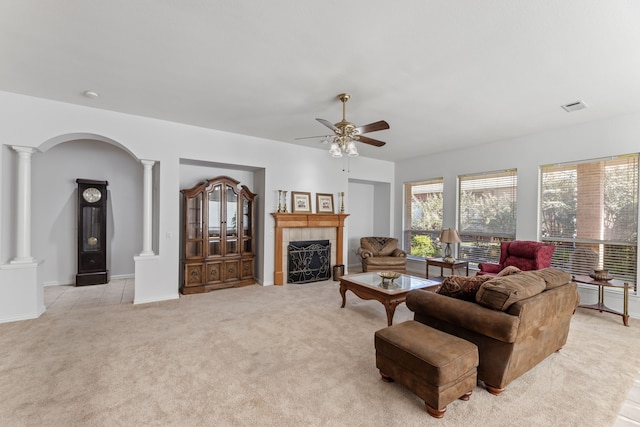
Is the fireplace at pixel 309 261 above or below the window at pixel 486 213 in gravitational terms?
below

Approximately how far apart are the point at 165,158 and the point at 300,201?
8.29 ft

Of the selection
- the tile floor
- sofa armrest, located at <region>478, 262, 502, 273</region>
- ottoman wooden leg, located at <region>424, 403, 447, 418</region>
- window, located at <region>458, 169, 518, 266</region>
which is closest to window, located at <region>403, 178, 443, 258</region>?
window, located at <region>458, 169, 518, 266</region>

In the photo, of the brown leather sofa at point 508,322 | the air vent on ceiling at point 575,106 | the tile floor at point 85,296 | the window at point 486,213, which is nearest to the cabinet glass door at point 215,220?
the tile floor at point 85,296

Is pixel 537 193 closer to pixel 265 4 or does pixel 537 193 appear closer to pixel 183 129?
pixel 265 4

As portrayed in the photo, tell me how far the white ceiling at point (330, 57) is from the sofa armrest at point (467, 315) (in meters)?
2.16

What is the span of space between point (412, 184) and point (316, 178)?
2.59 metres

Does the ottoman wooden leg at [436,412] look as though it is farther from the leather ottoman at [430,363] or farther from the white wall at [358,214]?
the white wall at [358,214]

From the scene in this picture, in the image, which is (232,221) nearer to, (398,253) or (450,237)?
(398,253)

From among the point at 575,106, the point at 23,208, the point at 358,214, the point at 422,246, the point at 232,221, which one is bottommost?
the point at 422,246

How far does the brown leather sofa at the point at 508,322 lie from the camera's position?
6.76 feet

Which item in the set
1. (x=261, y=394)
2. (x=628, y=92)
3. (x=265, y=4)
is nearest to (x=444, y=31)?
(x=265, y=4)

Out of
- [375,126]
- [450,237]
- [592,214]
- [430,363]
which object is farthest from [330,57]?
[592,214]

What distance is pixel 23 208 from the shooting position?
370 centimetres

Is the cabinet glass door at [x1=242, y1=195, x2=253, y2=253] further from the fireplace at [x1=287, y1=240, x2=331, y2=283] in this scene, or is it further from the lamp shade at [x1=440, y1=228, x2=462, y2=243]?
the lamp shade at [x1=440, y1=228, x2=462, y2=243]
